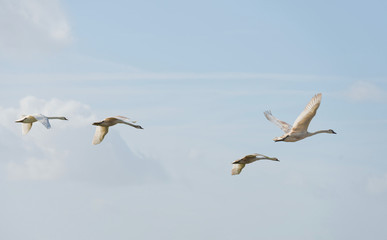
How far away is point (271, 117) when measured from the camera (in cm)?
4788

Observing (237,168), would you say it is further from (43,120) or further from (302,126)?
(43,120)

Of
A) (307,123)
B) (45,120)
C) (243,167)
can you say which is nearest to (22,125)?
(45,120)

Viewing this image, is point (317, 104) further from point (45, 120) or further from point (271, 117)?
point (45, 120)

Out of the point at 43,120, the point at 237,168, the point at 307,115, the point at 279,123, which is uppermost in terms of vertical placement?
the point at 43,120

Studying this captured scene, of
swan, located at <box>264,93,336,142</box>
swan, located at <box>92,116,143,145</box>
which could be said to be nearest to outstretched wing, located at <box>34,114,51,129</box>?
swan, located at <box>92,116,143,145</box>

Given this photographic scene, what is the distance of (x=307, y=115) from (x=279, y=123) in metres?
5.02

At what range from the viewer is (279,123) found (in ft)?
153

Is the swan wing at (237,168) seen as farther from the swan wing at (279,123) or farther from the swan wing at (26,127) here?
the swan wing at (26,127)

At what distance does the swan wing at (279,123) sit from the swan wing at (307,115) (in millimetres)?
1685

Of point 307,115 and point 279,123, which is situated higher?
point 307,115

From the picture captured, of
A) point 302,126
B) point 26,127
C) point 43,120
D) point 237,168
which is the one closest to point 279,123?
point 302,126

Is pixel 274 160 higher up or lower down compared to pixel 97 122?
lower down

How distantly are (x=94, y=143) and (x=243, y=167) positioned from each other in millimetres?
10158

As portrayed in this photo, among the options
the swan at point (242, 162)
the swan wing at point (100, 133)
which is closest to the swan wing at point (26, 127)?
the swan wing at point (100, 133)
